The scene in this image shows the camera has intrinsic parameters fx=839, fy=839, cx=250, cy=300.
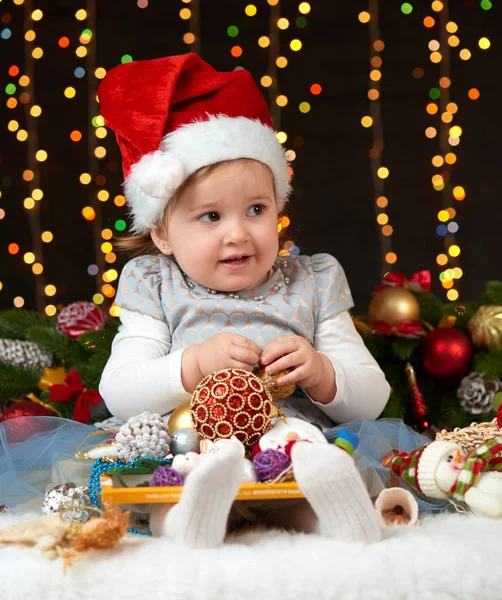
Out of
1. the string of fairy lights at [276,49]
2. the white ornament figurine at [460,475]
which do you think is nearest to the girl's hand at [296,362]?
the white ornament figurine at [460,475]

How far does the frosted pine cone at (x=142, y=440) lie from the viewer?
109 centimetres

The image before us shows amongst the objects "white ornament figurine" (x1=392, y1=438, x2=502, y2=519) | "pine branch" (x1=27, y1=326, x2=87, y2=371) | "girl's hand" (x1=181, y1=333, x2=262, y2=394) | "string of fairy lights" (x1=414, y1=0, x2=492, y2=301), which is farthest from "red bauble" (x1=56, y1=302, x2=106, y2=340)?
"string of fairy lights" (x1=414, y1=0, x2=492, y2=301)

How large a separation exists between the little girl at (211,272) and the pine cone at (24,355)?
0.59 meters

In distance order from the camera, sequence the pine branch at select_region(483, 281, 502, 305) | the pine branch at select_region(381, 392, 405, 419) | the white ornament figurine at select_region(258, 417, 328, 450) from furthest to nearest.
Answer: the pine branch at select_region(483, 281, 502, 305), the pine branch at select_region(381, 392, 405, 419), the white ornament figurine at select_region(258, 417, 328, 450)

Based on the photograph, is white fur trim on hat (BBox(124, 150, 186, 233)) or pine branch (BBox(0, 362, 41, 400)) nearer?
white fur trim on hat (BBox(124, 150, 186, 233))

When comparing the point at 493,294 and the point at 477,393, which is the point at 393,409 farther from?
the point at 493,294

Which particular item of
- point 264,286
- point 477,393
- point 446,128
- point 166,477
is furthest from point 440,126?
point 166,477

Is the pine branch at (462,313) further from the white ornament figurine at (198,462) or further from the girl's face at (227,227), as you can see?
the white ornament figurine at (198,462)

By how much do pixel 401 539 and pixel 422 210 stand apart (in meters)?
2.03

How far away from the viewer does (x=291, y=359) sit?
4.05 feet

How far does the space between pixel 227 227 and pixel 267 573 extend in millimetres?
629

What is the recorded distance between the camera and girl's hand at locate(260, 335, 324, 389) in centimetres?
123

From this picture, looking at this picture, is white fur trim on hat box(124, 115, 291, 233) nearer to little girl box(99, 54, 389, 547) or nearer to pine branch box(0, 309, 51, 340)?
little girl box(99, 54, 389, 547)

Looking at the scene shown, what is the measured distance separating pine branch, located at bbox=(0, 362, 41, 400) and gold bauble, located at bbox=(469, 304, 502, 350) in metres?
1.03
